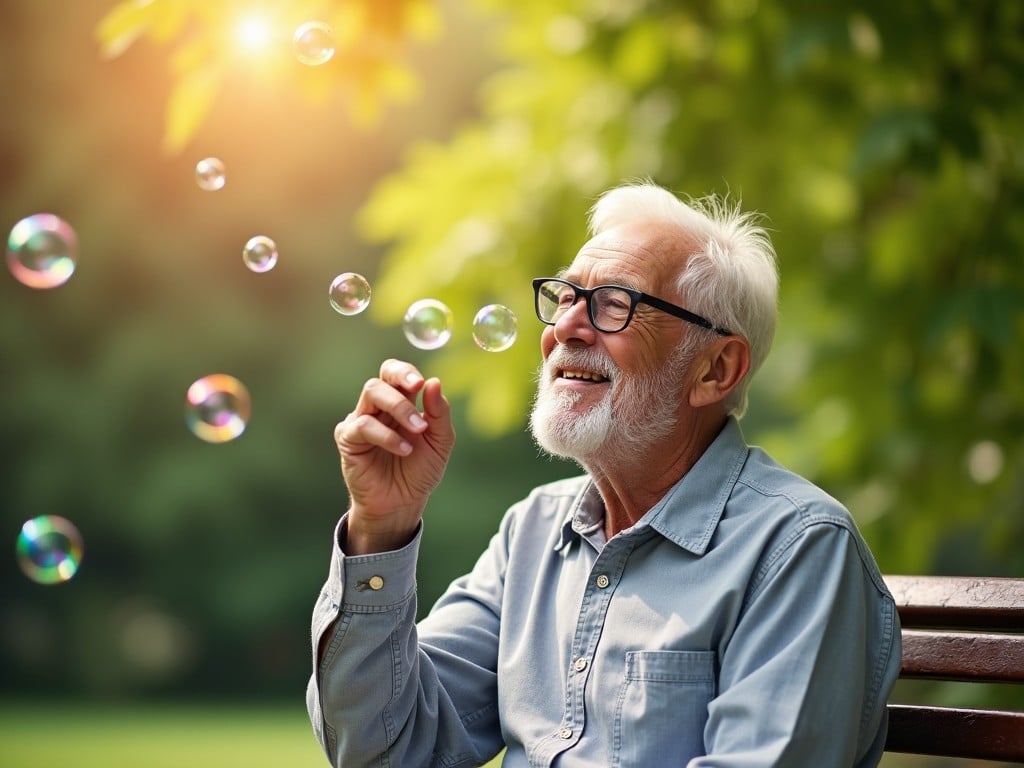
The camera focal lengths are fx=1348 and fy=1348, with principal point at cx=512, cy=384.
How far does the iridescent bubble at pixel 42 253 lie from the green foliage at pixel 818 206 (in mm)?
1146

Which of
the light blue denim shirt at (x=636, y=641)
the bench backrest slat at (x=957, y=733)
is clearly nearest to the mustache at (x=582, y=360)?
the light blue denim shirt at (x=636, y=641)

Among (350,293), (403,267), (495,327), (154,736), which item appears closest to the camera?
(350,293)

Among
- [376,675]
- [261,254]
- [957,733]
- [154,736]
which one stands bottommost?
[154,736]

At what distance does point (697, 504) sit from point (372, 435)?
58cm

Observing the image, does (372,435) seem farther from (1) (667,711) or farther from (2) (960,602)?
(2) (960,602)

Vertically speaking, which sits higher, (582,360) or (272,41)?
(272,41)

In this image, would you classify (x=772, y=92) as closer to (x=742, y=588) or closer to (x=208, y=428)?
(x=208, y=428)

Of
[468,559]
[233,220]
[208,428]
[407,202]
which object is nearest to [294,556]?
[468,559]

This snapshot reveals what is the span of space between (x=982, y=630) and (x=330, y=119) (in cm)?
1439

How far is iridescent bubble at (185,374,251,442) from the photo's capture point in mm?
3105

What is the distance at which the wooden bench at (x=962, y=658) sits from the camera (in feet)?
7.34

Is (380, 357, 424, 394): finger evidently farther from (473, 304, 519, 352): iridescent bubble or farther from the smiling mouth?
(473, 304, 519, 352): iridescent bubble

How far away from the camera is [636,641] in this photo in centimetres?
226

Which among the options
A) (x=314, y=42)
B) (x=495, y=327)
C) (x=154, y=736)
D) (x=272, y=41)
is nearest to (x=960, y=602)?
(x=495, y=327)
